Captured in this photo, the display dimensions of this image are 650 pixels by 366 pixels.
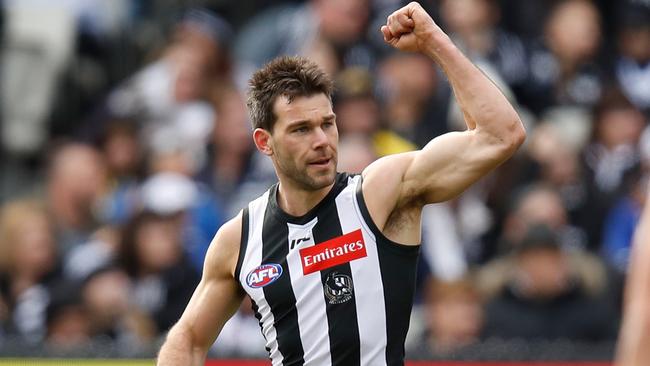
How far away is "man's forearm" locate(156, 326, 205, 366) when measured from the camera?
17.7 ft

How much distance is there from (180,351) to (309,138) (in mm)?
Answer: 1073

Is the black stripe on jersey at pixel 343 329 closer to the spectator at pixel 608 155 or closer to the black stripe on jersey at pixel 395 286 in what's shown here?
the black stripe on jersey at pixel 395 286

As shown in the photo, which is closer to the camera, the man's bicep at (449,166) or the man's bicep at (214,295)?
the man's bicep at (449,166)

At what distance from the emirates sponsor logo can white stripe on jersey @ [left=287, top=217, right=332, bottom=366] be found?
0.02m

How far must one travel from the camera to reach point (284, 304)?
5.25 meters

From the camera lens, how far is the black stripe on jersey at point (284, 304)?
17.1ft

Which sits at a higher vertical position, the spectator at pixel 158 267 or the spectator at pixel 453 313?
the spectator at pixel 158 267

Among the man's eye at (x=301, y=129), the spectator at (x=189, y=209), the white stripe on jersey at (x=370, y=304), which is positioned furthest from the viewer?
the spectator at (x=189, y=209)

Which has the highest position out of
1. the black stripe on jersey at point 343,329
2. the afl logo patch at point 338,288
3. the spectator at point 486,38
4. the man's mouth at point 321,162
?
the spectator at point 486,38

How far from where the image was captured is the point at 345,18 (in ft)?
34.2

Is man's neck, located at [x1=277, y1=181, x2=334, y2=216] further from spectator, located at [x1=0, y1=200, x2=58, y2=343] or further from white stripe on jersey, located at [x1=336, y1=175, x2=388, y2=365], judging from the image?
spectator, located at [x1=0, y1=200, x2=58, y2=343]

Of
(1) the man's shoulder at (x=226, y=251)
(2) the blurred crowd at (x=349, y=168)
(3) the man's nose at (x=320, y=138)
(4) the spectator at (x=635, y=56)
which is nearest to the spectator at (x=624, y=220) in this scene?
(2) the blurred crowd at (x=349, y=168)

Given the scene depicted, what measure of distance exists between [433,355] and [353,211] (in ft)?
11.1

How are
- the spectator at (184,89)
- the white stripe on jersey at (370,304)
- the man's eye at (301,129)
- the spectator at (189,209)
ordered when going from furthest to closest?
the spectator at (184,89)
the spectator at (189,209)
the man's eye at (301,129)
the white stripe on jersey at (370,304)
